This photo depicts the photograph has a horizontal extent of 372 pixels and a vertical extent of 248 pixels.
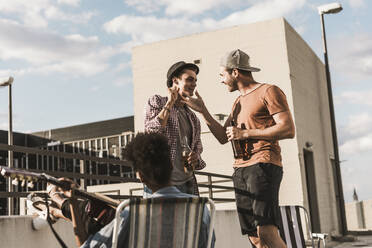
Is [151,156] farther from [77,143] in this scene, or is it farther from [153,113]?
[77,143]

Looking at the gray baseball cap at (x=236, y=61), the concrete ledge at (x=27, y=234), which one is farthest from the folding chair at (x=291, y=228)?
the concrete ledge at (x=27, y=234)

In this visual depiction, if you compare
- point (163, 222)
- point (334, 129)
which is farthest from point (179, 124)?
point (334, 129)

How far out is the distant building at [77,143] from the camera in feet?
108

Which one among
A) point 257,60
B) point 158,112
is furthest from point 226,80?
point 257,60

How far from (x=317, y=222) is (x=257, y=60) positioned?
489 cm

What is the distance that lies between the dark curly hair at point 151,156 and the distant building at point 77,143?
28536mm

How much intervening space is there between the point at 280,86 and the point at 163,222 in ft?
39.0

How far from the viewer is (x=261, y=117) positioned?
3.36 m

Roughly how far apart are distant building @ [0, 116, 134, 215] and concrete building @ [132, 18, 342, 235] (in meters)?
15.6

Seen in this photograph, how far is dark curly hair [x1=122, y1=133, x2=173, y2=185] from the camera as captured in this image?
216cm

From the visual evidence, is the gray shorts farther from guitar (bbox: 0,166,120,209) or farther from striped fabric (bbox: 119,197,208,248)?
guitar (bbox: 0,166,120,209)

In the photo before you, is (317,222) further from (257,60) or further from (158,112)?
(158,112)

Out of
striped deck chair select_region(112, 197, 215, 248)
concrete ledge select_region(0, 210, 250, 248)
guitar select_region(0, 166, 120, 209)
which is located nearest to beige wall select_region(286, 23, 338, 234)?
concrete ledge select_region(0, 210, 250, 248)

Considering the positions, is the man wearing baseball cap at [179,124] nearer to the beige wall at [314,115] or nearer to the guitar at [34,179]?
the guitar at [34,179]
